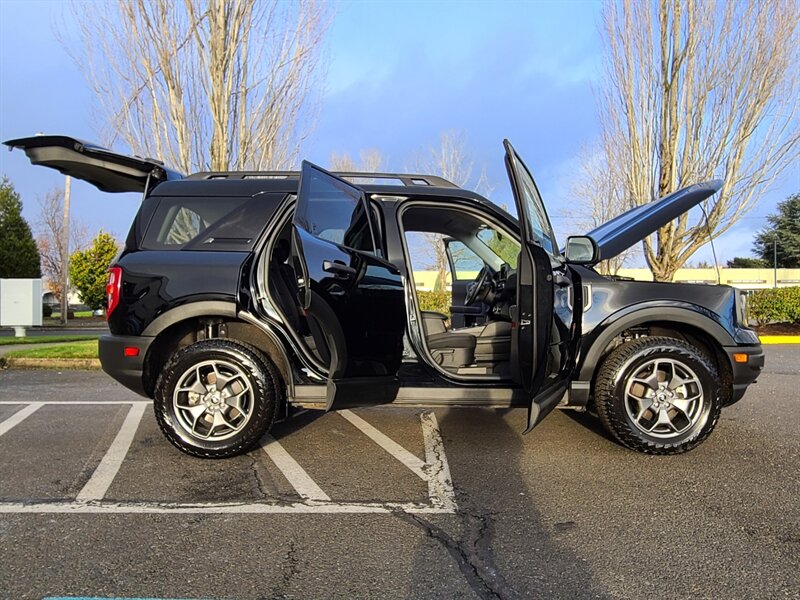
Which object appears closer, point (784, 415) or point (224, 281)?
point (224, 281)

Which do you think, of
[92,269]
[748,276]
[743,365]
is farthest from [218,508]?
[748,276]

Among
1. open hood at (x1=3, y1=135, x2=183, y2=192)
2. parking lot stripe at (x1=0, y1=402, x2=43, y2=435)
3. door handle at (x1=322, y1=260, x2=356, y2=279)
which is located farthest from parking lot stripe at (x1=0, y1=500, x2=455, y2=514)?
open hood at (x1=3, y1=135, x2=183, y2=192)

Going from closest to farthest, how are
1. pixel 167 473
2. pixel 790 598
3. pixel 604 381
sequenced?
pixel 790 598 < pixel 167 473 < pixel 604 381

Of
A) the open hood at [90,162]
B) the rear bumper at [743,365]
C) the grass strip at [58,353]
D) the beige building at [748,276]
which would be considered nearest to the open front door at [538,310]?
the rear bumper at [743,365]

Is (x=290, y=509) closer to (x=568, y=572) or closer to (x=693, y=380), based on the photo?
(x=568, y=572)

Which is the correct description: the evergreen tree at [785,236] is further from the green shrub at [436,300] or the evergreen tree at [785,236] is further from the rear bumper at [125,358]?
the rear bumper at [125,358]

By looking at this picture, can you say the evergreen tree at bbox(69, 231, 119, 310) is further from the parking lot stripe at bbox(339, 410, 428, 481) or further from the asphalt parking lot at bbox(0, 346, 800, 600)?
the parking lot stripe at bbox(339, 410, 428, 481)

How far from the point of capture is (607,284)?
12.9ft

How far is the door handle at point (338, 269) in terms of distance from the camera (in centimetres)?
321

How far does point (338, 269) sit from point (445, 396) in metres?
1.20

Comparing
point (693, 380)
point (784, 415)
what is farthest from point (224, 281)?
point (784, 415)

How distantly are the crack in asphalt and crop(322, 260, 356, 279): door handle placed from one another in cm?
139

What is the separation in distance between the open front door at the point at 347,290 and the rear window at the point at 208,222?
70 centimetres

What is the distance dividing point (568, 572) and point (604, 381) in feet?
5.72
